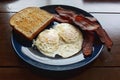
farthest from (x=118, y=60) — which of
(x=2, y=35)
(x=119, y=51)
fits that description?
(x=2, y=35)

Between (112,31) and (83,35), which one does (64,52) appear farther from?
(112,31)

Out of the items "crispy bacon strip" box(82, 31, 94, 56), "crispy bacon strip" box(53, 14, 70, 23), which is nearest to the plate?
"crispy bacon strip" box(82, 31, 94, 56)

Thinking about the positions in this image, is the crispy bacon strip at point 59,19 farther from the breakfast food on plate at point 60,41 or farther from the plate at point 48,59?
the plate at point 48,59

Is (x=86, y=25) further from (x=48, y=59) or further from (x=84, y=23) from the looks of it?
(x=48, y=59)

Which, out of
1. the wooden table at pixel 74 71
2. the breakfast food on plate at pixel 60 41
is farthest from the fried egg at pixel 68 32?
the wooden table at pixel 74 71

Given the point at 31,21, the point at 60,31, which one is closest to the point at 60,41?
the point at 60,31

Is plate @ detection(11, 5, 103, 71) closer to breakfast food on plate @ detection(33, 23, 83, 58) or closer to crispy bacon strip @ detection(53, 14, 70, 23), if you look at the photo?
breakfast food on plate @ detection(33, 23, 83, 58)
